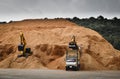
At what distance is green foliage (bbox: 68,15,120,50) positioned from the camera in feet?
377

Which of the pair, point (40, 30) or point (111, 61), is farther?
point (40, 30)

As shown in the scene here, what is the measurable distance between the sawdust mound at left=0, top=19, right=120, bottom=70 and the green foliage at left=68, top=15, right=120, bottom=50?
886 inches

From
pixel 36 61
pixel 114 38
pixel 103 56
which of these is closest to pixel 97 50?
pixel 103 56

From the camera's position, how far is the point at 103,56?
259 feet

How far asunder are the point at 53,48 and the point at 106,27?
2266 inches

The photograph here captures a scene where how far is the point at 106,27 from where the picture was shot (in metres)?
136

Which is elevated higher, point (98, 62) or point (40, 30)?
point (40, 30)

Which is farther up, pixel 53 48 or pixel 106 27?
pixel 106 27

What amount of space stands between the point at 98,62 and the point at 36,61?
497 inches

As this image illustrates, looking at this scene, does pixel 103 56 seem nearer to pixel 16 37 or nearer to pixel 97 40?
pixel 97 40

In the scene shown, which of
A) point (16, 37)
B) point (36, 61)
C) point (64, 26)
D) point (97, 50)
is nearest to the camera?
point (36, 61)

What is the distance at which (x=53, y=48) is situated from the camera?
270 ft

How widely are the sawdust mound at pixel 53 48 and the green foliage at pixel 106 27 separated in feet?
73.9

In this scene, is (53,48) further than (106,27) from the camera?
No
